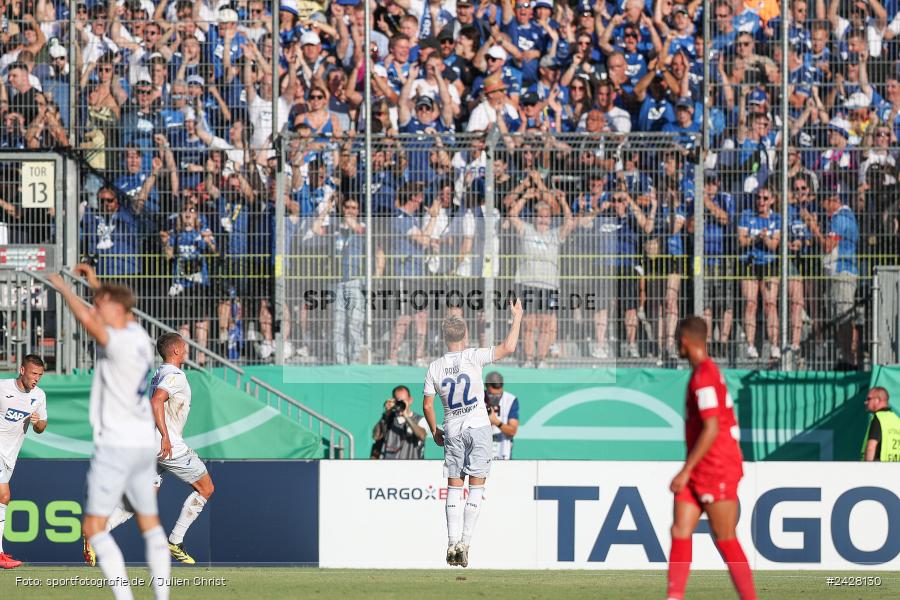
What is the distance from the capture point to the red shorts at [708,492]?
28.2ft

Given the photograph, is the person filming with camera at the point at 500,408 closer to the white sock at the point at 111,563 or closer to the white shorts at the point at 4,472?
the white shorts at the point at 4,472

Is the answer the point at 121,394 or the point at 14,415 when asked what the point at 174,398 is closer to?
the point at 14,415

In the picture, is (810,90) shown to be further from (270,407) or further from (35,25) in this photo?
(35,25)

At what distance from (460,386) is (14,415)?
4481mm

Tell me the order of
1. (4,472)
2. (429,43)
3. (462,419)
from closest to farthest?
(462,419) → (4,472) → (429,43)

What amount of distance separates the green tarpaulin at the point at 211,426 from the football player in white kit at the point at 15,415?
3.25 metres

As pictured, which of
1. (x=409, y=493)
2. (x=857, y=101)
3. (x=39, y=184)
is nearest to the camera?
(x=409, y=493)

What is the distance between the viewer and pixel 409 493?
43.6 feet

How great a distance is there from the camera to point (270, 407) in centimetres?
1667

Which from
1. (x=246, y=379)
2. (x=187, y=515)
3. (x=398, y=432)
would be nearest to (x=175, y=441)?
(x=187, y=515)

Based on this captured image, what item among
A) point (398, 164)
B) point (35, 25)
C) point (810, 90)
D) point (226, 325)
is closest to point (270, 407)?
point (226, 325)

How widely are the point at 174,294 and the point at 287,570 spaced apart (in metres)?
5.56

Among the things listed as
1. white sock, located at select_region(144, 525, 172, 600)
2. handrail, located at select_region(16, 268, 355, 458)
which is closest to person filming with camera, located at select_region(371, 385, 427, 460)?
handrail, located at select_region(16, 268, 355, 458)

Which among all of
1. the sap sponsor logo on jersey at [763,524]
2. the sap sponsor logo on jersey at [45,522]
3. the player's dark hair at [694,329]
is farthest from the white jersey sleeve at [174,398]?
the player's dark hair at [694,329]
